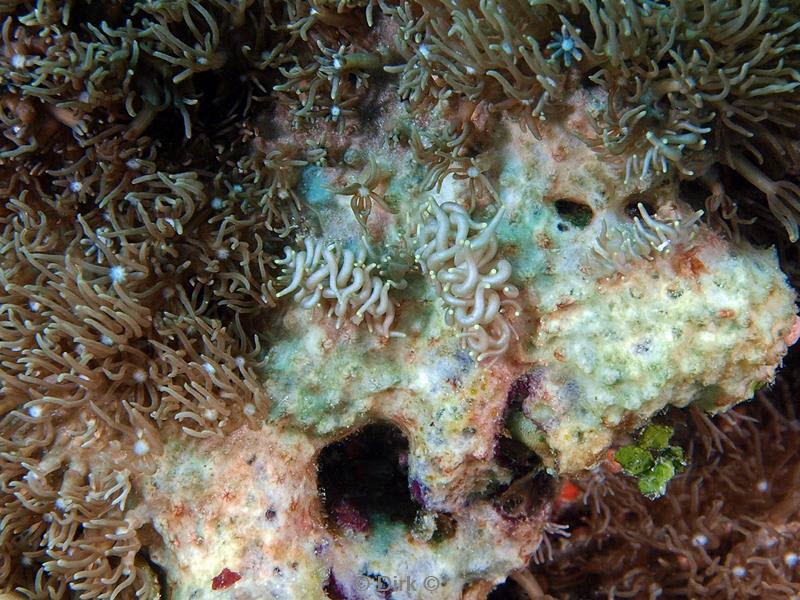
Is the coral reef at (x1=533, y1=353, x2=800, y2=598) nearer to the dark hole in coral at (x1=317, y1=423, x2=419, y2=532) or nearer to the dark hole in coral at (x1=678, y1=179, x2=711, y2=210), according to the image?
the dark hole in coral at (x1=317, y1=423, x2=419, y2=532)

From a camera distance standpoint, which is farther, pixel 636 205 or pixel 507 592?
pixel 507 592

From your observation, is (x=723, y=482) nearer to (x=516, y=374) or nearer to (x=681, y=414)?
(x=681, y=414)

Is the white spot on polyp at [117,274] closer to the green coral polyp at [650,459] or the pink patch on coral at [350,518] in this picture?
the pink patch on coral at [350,518]

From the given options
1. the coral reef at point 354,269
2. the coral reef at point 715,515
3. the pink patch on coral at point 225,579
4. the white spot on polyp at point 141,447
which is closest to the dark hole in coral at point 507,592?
the coral reef at point 715,515

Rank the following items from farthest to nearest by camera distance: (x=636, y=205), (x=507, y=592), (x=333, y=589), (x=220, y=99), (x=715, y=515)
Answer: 1. (x=507, y=592)
2. (x=715, y=515)
3. (x=220, y=99)
4. (x=333, y=589)
5. (x=636, y=205)

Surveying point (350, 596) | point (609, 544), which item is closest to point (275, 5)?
point (350, 596)

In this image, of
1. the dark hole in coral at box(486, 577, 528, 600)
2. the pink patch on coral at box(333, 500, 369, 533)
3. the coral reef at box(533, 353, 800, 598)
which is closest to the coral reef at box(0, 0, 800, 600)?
the pink patch on coral at box(333, 500, 369, 533)

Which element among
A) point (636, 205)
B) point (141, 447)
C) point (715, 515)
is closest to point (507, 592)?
point (715, 515)

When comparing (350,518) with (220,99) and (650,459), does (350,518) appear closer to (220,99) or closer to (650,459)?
(650,459)
